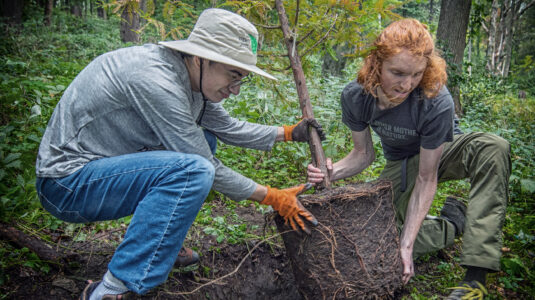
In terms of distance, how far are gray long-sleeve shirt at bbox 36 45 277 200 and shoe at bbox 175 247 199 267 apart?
59cm

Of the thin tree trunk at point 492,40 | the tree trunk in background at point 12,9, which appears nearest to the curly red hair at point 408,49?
the tree trunk in background at point 12,9

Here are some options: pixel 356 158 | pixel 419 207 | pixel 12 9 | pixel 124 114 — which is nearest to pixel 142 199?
pixel 124 114

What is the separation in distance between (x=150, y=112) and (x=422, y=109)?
154 cm

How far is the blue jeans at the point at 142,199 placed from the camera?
63.9 inches

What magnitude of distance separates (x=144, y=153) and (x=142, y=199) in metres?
0.23

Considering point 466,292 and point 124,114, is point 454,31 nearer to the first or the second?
point 466,292

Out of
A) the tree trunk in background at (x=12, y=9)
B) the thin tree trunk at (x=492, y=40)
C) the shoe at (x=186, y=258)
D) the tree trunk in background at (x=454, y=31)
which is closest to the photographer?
the shoe at (x=186, y=258)

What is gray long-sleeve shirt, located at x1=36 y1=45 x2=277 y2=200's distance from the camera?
167 cm

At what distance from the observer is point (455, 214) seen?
9.11 feet

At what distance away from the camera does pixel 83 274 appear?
82.1 inches

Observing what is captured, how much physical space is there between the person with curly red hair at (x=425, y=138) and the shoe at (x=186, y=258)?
89 centimetres

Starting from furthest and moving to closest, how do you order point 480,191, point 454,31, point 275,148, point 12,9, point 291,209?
point 12,9 → point 454,31 → point 275,148 → point 480,191 → point 291,209

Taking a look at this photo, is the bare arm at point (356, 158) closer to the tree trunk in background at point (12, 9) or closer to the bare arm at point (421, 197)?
the bare arm at point (421, 197)

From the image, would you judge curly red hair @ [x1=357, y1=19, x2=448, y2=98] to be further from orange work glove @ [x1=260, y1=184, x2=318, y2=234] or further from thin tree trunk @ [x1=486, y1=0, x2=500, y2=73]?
thin tree trunk @ [x1=486, y1=0, x2=500, y2=73]
